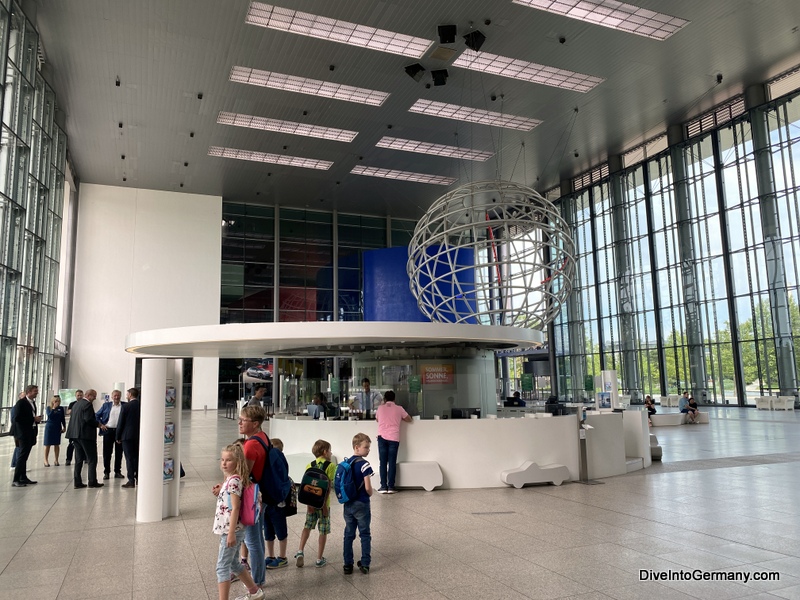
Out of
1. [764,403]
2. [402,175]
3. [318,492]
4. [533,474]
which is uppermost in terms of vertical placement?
[402,175]

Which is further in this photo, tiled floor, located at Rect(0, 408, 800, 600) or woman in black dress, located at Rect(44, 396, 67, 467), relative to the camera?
woman in black dress, located at Rect(44, 396, 67, 467)

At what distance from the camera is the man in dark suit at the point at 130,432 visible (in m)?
10.1

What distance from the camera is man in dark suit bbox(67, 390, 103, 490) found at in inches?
401

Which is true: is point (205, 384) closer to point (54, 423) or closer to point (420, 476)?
point (54, 423)

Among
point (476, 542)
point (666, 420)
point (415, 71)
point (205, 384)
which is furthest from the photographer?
point (205, 384)

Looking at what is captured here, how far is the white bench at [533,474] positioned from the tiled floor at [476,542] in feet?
0.67

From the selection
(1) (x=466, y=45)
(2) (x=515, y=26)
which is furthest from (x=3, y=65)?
(2) (x=515, y=26)

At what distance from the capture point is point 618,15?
20.7 m

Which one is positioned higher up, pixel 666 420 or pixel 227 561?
pixel 227 561

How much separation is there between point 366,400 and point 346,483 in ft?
19.6

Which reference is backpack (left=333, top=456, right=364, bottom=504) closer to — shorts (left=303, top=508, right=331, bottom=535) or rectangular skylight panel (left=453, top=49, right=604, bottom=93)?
shorts (left=303, top=508, right=331, bottom=535)

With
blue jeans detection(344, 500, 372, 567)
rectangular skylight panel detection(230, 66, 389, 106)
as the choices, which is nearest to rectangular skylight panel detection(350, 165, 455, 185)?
rectangular skylight panel detection(230, 66, 389, 106)

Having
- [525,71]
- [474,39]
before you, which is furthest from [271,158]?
[474,39]

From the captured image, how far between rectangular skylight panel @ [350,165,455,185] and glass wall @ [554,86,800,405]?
30.9ft
